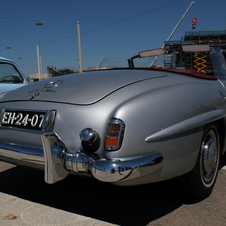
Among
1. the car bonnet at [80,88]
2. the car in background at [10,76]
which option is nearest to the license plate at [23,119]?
the car bonnet at [80,88]

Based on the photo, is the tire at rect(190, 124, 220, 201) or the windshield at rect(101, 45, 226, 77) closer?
the tire at rect(190, 124, 220, 201)

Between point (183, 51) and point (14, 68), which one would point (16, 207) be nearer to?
point (183, 51)

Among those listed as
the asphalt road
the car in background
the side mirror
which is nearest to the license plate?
the asphalt road

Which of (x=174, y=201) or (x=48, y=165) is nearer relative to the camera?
(x=48, y=165)

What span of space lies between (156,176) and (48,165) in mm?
704

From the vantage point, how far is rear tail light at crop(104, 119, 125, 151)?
5.91 feet

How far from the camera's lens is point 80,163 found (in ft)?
5.91

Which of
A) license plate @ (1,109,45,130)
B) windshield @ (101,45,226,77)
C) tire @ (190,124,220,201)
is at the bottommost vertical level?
tire @ (190,124,220,201)

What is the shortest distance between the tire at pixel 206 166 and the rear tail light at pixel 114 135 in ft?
2.57

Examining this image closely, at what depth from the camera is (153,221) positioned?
210 cm

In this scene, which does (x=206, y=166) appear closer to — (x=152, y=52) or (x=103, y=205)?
(x=103, y=205)

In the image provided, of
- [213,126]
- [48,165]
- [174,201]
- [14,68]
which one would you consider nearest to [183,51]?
[213,126]

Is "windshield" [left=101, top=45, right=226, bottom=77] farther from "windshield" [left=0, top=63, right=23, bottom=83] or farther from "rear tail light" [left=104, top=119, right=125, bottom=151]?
"windshield" [left=0, top=63, right=23, bottom=83]

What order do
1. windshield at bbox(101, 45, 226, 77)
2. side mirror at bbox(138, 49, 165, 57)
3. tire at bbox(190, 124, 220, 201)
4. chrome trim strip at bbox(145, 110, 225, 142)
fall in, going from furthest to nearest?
side mirror at bbox(138, 49, 165, 57) < windshield at bbox(101, 45, 226, 77) < tire at bbox(190, 124, 220, 201) < chrome trim strip at bbox(145, 110, 225, 142)
